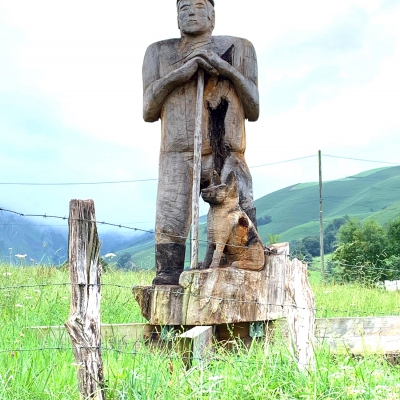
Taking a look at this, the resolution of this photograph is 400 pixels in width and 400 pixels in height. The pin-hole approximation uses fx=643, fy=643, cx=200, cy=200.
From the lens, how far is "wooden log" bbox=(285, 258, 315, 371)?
4113 millimetres

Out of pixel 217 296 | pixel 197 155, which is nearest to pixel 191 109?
pixel 197 155

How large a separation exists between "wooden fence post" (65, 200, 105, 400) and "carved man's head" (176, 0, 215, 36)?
337 cm

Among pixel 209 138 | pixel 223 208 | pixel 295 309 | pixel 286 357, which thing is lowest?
pixel 286 357

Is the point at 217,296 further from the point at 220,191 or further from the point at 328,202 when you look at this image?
the point at 328,202

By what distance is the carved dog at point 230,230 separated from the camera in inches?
221

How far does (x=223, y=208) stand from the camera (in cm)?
566

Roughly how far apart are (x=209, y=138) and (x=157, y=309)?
5.72ft

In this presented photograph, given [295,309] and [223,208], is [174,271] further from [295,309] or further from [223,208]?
[295,309]

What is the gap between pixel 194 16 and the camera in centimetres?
632

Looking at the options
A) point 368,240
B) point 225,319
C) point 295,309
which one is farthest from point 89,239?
point 368,240

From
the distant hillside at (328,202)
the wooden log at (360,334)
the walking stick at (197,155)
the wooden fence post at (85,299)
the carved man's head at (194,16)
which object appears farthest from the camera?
the distant hillside at (328,202)

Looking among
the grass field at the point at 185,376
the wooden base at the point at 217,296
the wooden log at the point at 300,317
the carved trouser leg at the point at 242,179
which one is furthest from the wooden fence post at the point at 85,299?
the carved trouser leg at the point at 242,179

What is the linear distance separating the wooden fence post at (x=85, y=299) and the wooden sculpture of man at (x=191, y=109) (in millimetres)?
2587

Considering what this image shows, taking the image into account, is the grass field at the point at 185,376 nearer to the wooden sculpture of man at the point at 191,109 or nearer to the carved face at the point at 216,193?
the carved face at the point at 216,193
